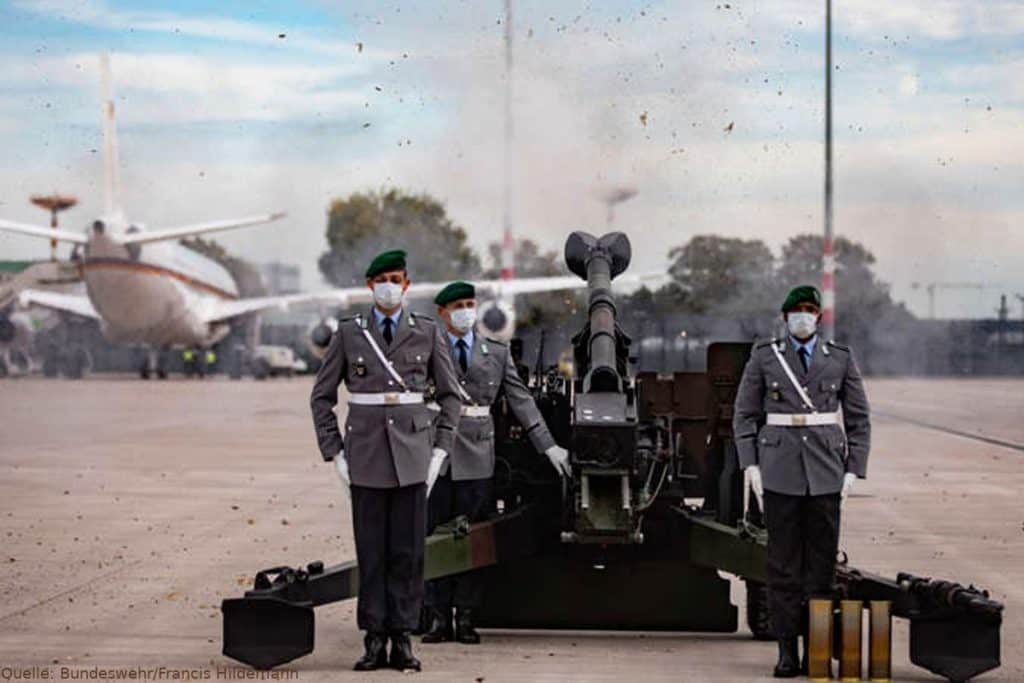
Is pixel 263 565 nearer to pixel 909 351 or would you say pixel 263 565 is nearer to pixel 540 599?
pixel 540 599

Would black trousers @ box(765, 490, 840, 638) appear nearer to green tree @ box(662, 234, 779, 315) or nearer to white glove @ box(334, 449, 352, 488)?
white glove @ box(334, 449, 352, 488)

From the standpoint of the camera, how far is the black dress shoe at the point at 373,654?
8.94 metres

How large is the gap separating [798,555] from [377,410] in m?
1.99

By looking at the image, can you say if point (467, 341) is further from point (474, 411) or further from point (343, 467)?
point (343, 467)

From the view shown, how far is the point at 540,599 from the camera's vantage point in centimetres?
1009

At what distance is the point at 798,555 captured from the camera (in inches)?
350

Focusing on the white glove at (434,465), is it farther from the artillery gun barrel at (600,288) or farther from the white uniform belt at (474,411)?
the white uniform belt at (474,411)

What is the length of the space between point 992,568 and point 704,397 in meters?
3.95

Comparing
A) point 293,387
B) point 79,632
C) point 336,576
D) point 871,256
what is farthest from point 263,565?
point 293,387

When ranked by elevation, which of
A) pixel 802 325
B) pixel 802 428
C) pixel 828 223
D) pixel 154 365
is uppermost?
pixel 828 223

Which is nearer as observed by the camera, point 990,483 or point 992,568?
point 992,568

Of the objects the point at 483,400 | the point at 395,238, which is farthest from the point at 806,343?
the point at 395,238

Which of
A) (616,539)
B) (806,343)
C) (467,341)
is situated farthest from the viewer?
(467,341)

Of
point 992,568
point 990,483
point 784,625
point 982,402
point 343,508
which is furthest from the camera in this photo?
point 982,402
